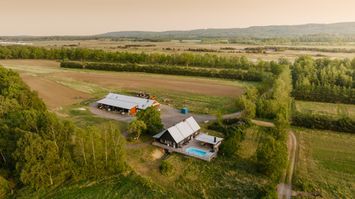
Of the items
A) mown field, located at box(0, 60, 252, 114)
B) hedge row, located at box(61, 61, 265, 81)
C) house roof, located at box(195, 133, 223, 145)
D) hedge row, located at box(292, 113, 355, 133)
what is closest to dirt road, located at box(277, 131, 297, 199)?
hedge row, located at box(292, 113, 355, 133)

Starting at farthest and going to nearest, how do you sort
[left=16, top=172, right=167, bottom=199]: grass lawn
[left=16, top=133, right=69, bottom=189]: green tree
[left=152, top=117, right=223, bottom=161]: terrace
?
[left=152, top=117, right=223, bottom=161]: terrace → [left=16, top=172, right=167, bottom=199]: grass lawn → [left=16, top=133, right=69, bottom=189]: green tree

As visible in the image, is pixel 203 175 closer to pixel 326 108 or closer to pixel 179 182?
pixel 179 182

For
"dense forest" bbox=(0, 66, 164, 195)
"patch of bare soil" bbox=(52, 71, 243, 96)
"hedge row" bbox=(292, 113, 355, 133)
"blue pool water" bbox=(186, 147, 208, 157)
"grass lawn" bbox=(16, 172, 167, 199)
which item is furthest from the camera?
"patch of bare soil" bbox=(52, 71, 243, 96)

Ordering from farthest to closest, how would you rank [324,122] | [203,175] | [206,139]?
[324,122] → [206,139] → [203,175]

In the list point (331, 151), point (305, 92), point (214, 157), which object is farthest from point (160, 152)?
point (305, 92)

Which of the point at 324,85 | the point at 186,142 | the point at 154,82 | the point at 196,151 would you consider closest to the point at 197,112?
the point at 186,142

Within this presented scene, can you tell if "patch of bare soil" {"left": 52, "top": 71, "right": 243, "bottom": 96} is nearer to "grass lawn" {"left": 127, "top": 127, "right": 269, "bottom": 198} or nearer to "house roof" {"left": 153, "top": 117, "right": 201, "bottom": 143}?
"house roof" {"left": 153, "top": 117, "right": 201, "bottom": 143}
